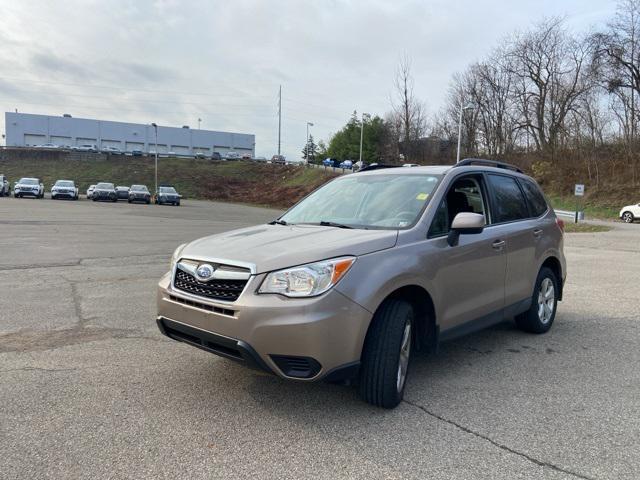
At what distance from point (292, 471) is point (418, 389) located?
152 centimetres

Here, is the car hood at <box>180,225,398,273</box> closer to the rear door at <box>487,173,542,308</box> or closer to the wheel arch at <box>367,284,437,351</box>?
the wheel arch at <box>367,284,437,351</box>

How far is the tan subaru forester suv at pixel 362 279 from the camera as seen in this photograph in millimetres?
3119

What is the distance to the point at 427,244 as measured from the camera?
383cm

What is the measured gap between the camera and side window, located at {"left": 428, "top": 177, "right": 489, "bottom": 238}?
408cm

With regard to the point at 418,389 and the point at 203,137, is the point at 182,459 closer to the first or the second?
the point at 418,389

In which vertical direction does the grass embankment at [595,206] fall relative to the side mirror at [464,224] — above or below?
above

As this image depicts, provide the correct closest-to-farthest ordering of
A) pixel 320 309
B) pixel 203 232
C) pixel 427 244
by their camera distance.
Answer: pixel 320 309
pixel 427 244
pixel 203 232

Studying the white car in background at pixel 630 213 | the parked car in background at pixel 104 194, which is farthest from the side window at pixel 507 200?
the parked car in background at pixel 104 194

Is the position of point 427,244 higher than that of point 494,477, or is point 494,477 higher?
point 427,244

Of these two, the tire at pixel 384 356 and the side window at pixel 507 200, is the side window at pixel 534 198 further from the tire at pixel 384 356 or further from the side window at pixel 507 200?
the tire at pixel 384 356

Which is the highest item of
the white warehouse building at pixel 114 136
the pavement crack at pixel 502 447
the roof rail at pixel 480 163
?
the white warehouse building at pixel 114 136

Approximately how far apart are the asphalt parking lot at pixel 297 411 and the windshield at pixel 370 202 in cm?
138

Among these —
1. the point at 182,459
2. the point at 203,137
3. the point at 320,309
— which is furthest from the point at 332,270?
the point at 203,137

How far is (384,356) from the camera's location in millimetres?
3338
